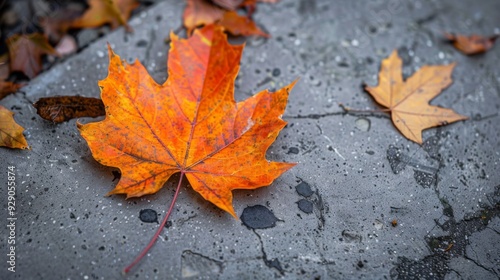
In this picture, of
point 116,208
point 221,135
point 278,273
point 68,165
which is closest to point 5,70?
point 68,165

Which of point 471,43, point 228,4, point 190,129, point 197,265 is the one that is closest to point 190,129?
point 190,129

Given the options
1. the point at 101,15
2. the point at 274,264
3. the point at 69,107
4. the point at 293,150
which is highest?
the point at 101,15

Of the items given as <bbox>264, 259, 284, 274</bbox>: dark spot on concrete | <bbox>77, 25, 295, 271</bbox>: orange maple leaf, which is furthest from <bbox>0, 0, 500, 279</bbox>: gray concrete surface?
<bbox>77, 25, 295, 271</bbox>: orange maple leaf

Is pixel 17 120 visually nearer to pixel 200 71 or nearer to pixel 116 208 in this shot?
pixel 116 208

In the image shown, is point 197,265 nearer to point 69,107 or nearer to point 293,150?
point 293,150

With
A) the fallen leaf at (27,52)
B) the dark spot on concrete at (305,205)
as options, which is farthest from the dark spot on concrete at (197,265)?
the fallen leaf at (27,52)
